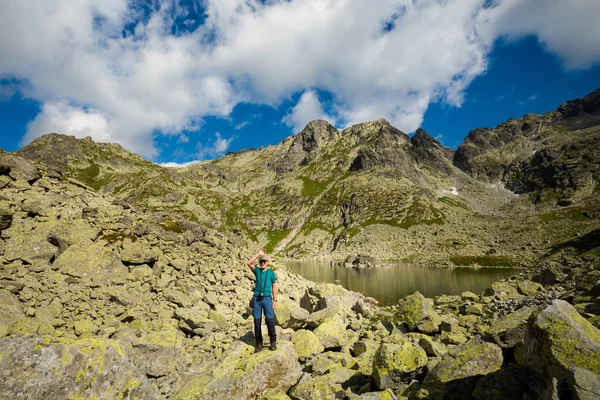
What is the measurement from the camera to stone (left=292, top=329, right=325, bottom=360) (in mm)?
14298

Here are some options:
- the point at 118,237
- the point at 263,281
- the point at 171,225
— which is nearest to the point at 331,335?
the point at 263,281

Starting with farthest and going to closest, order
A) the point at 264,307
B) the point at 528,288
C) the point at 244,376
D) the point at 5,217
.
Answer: the point at 528,288 → the point at 5,217 → the point at 264,307 → the point at 244,376

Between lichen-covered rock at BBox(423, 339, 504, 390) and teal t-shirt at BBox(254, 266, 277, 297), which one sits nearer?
lichen-covered rock at BBox(423, 339, 504, 390)

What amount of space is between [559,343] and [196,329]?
51.5ft

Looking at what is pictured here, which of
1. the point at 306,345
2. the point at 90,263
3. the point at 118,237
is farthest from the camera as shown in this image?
the point at 118,237

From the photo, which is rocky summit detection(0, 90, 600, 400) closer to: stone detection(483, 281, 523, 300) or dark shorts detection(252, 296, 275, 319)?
stone detection(483, 281, 523, 300)

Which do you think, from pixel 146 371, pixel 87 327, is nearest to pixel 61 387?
pixel 146 371

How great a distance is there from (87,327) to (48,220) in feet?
31.9

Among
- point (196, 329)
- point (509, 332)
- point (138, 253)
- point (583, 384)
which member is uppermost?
point (138, 253)

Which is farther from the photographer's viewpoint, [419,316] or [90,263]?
[90,263]

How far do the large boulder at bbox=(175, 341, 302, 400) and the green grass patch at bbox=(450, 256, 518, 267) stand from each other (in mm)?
101837

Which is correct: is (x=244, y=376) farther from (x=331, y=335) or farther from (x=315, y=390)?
(x=331, y=335)

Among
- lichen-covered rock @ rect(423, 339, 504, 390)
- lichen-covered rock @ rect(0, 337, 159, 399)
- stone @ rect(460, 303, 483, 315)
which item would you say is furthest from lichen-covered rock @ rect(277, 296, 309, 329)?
stone @ rect(460, 303, 483, 315)

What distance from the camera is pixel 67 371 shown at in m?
7.70
